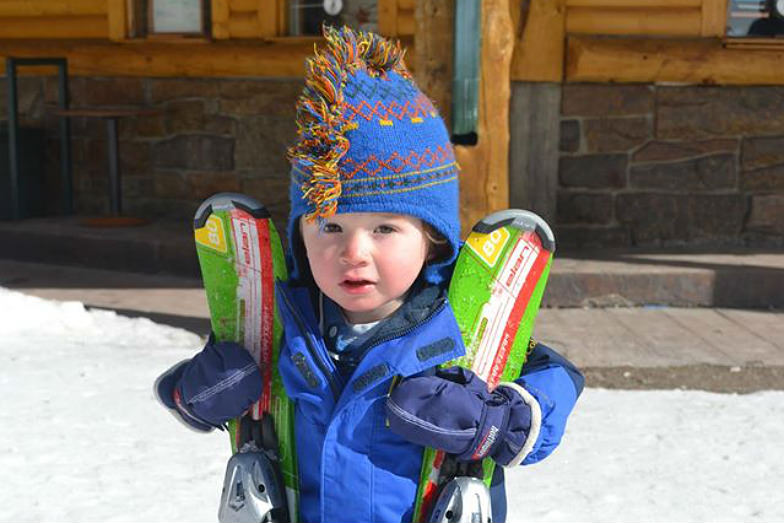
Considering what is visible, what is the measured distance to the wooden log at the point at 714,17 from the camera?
6371 millimetres

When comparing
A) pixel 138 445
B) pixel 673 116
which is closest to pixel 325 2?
pixel 673 116

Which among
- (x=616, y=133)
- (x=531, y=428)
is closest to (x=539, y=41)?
(x=616, y=133)

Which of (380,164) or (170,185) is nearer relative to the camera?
(380,164)

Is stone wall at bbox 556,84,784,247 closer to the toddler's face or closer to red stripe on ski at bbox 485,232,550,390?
red stripe on ski at bbox 485,232,550,390

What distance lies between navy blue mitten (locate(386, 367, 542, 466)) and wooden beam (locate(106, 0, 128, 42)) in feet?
20.5

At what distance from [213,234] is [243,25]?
547 centimetres

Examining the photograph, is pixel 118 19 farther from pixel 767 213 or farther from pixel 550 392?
pixel 550 392

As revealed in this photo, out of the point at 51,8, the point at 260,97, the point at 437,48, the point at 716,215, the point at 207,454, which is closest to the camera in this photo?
the point at 207,454

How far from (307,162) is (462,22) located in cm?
304

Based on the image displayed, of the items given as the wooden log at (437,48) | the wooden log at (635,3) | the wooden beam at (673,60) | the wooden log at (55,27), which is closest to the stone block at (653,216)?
the wooden beam at (673,60)

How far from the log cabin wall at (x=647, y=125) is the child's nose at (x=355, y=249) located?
4.84 m

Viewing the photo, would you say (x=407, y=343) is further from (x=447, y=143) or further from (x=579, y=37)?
(x=579, y=37)

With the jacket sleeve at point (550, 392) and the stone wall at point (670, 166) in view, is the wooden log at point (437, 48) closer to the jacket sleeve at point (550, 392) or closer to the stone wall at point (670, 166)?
the stone wall at point (670, 166)

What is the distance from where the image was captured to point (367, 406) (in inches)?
67.7
